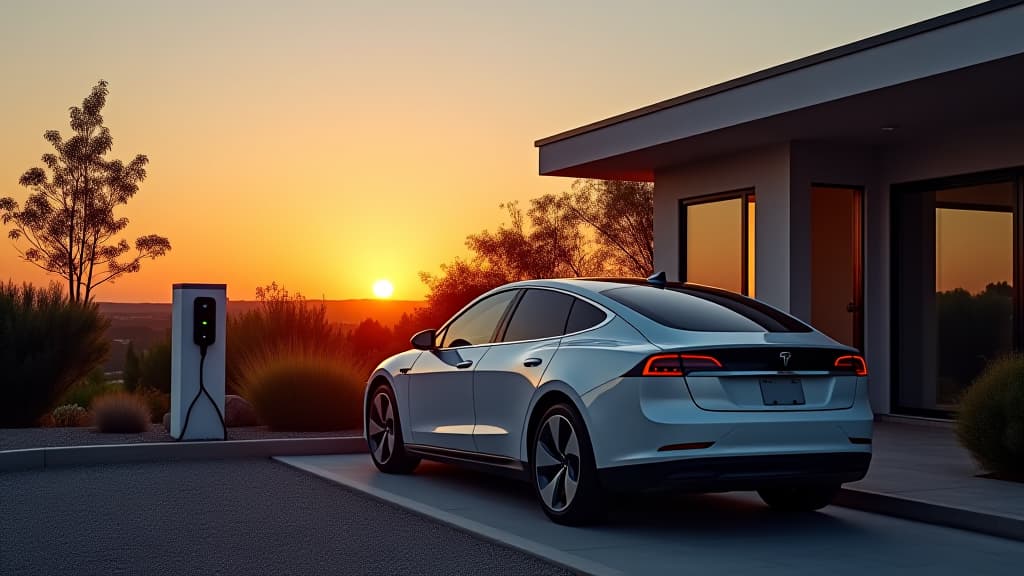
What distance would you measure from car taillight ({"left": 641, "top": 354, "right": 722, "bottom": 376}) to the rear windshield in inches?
15.4

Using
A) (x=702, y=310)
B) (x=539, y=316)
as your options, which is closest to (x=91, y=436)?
(x=539, y=316)

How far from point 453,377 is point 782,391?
2.82 metres

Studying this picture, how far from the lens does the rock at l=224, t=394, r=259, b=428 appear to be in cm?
1409

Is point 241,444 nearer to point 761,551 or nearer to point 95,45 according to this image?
point 761,551

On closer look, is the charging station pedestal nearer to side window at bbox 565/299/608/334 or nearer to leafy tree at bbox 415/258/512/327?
side window at bbox 565/299/608/334

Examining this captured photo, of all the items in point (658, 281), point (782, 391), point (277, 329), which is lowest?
point (782, 391)

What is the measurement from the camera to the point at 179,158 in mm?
23000

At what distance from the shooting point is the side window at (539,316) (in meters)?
8.01

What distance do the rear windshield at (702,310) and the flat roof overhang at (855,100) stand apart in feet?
12.3

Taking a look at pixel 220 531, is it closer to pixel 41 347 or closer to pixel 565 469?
pixel 565 469

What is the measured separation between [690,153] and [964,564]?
31.9 ft

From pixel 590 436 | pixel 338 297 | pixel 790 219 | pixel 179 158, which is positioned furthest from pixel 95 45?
pixel 590 436

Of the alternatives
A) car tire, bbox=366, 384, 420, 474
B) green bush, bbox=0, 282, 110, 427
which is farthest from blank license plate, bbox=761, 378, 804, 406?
green bush, bbox=0, 282, 110, 427

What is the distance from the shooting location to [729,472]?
672 centimetres
